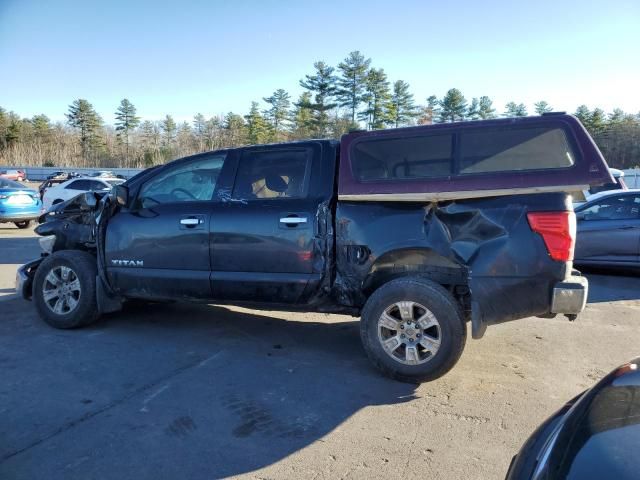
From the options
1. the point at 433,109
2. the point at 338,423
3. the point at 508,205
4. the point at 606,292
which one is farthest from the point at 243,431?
the point at 433,109

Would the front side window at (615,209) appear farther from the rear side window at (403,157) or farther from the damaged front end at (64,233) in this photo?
the damaged front end at (64,233)

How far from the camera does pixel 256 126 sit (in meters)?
66.6

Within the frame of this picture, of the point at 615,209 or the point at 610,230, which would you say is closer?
the point at 610,230

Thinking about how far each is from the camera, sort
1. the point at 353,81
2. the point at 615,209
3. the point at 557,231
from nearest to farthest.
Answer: the point at 557,231 → the point at 615,209 → the point at 353,81

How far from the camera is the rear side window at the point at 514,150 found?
3814 mm

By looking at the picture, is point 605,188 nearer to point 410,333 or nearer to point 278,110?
point 410,333

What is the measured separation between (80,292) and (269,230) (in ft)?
7.32

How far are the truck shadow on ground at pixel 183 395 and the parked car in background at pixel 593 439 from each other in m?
1.59

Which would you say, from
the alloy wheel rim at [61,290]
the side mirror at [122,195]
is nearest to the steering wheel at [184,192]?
the side mirror at [122,195]

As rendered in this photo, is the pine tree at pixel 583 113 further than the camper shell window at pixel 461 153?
Yes

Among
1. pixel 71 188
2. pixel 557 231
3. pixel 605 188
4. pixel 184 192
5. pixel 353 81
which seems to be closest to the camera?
pixel 557 231

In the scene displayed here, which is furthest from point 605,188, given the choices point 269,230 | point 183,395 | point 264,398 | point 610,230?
point 183,395

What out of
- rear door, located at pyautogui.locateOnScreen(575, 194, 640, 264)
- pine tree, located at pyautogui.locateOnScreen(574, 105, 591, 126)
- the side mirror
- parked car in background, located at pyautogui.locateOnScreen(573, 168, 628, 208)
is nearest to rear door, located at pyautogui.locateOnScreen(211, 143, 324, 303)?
the side mirror

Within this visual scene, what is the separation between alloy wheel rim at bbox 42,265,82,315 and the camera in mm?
5293
